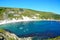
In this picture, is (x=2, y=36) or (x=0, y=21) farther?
(x=0, y=21)

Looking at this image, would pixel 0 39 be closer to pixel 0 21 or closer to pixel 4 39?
pixel 4 39

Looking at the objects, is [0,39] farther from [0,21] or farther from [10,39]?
[0,21]

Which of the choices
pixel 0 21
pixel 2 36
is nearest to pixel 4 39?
pixel 2 36

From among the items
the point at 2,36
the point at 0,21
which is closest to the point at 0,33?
the point at 2,36

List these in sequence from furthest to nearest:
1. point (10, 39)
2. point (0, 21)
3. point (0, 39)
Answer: point (0, 21), point (10, 39), point (0, 39)

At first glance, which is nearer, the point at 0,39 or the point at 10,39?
the point at 0,39

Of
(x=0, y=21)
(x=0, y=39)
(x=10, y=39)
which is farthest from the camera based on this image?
(x=0, y=21)

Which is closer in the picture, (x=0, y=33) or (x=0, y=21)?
(x=0, y=33)
